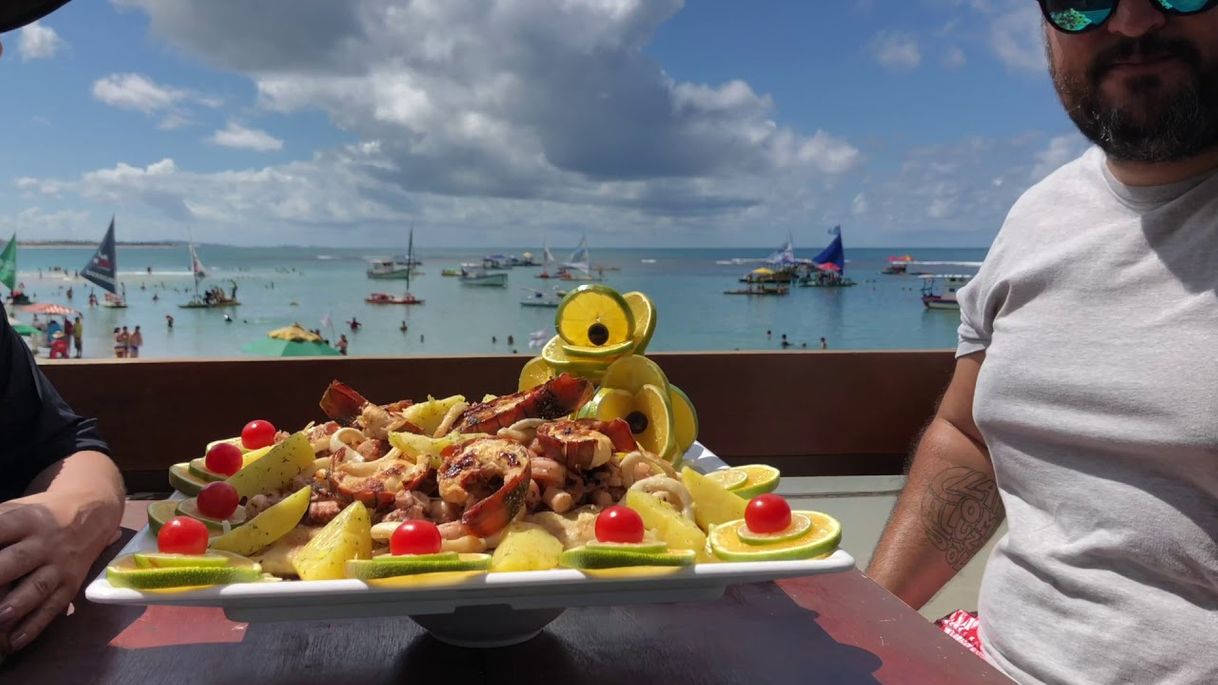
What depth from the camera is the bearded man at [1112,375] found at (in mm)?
1167

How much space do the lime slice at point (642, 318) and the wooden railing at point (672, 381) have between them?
0.72 m

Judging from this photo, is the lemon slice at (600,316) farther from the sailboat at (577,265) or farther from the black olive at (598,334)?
the sailboat at (577,265)

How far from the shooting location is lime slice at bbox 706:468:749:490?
1.05 m

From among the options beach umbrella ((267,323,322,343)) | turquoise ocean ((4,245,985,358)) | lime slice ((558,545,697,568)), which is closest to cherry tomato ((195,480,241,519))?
lime slice ((558,545,697,568))

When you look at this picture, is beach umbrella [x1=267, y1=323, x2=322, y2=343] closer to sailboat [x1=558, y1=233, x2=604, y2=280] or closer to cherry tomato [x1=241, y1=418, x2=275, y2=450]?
cherry tomato [x1=241, y1=418, x2=275, y2=450]

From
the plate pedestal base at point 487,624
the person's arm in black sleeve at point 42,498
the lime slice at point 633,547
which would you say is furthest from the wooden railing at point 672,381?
the lime slice at point 633,547

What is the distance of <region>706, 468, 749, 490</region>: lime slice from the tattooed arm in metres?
0.67

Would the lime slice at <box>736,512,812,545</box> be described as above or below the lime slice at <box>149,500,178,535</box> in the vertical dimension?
above

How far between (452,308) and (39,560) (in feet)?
156

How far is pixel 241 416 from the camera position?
6.73ft

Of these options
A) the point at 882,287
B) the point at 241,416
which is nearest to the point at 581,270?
the point at 882,287

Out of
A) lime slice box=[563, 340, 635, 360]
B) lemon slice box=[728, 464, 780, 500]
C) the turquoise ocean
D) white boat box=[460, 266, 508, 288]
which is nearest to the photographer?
lemon slice box=[728, 464, 780, 500]

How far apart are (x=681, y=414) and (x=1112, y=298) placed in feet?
2.32

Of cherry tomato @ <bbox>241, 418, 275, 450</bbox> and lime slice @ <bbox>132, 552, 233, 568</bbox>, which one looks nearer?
lime slice @ <bbox>132, 552, 233, 568</bbox>
